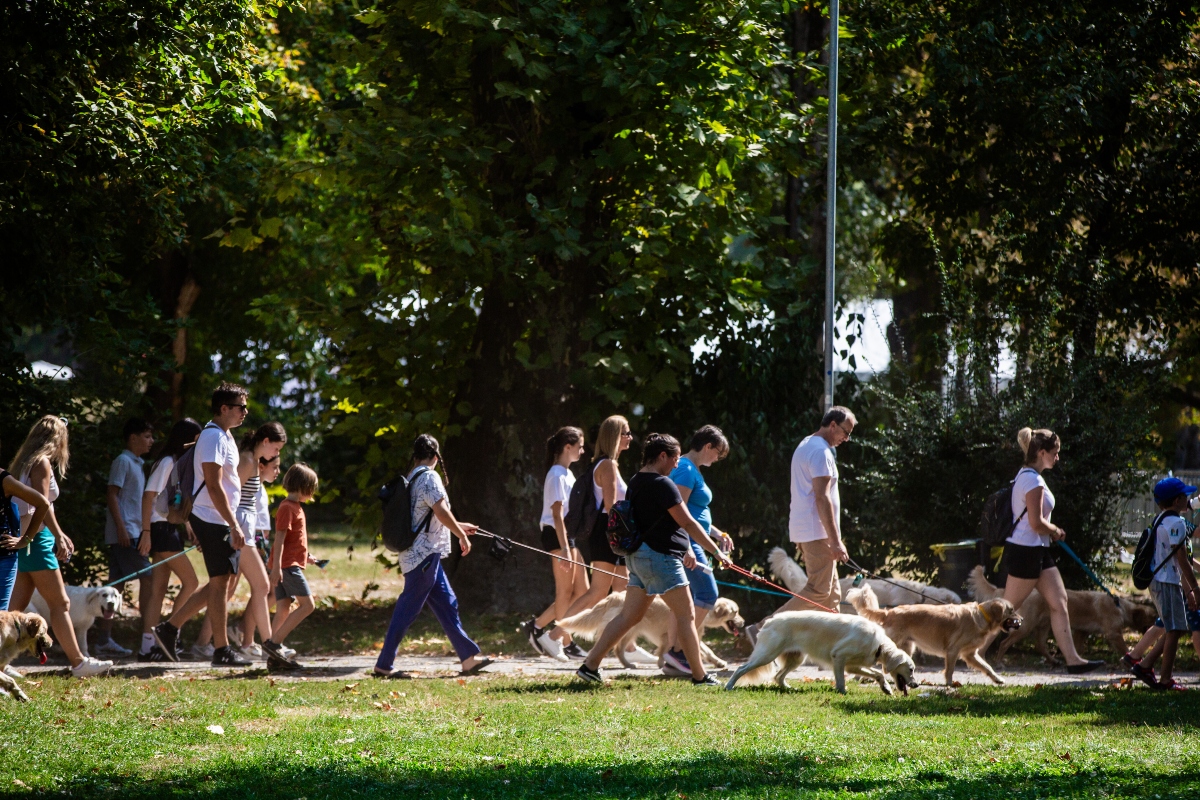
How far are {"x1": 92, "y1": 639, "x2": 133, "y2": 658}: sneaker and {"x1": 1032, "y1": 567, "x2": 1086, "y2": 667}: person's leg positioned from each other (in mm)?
8042

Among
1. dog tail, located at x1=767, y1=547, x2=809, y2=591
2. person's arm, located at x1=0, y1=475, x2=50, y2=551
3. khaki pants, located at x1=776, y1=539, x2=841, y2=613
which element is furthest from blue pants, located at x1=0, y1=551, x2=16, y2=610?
dog tail, located at x1=767, y1=547, x2=809, y2=591

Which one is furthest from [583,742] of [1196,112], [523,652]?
[1196,112]

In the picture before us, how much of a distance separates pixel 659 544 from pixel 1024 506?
3497 millimetres

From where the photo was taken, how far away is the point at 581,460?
13984 millimetres

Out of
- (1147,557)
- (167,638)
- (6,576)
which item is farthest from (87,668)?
(1147,557)

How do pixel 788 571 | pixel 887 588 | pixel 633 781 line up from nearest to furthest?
1. pixel 633 781
2. pixel 788 571
3. pixel 887 588

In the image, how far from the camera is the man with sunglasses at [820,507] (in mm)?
9594

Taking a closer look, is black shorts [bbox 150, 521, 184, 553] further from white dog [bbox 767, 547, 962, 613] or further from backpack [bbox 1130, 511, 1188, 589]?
backpack [bbox 1130, 511, 1188, 589]

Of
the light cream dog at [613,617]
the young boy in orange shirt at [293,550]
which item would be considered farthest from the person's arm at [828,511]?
the young boy in orange shirt at [293,550]

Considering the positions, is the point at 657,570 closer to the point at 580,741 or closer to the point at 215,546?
the point at 580,741

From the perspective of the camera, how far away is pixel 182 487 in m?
9.95

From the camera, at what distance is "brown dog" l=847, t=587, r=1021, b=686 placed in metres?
9.45

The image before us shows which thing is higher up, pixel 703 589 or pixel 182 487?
pixel 182 487

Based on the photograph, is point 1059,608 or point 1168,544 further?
point 1059,608
